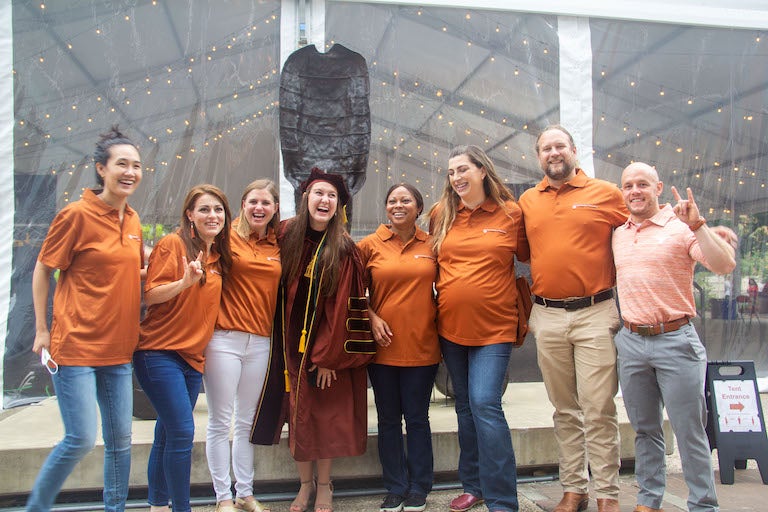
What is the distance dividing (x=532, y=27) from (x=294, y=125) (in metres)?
2.81

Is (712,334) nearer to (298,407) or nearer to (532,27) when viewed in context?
(532,27)

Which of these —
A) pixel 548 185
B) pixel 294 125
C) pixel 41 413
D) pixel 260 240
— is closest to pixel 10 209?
pixel 41 413

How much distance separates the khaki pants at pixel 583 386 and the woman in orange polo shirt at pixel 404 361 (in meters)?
0.56

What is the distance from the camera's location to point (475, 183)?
9.14ft

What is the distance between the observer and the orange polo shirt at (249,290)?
8.57ft

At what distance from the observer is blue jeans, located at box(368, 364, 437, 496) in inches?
109

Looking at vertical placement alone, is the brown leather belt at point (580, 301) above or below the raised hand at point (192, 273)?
below

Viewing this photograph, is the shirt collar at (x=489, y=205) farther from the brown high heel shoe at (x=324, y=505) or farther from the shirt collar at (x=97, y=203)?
the shirt collar at (x=97, y=203)

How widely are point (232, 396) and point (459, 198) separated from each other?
146cm

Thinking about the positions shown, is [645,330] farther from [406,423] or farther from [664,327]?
[406,423]

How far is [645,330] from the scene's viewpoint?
2438mm

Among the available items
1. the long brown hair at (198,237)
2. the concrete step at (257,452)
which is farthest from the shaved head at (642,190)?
the long brown hair at (198,237)

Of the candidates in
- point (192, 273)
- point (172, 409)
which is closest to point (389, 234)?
point (192, 273)

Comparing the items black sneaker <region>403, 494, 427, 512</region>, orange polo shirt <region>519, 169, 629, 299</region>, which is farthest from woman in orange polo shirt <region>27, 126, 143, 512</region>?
orange polo shirt <region>519, 169, 629, 299</region>
